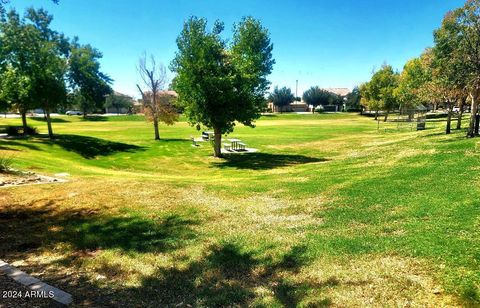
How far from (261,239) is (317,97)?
13811 centimetres

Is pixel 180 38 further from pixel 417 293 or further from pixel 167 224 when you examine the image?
pixel 417 293

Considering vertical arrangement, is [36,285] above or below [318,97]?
below

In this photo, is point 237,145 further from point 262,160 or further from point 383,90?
point 383,90

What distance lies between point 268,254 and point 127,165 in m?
22.7

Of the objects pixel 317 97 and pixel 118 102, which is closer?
pixel 118 102

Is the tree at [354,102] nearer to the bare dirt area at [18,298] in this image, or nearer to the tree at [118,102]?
the tree at [118,102]

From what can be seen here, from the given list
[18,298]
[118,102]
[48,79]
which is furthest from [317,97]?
[18,298]

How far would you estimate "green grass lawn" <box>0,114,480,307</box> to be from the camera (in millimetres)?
5840

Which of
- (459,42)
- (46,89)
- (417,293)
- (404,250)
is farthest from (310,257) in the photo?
(46,89)

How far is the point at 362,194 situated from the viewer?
11711mm

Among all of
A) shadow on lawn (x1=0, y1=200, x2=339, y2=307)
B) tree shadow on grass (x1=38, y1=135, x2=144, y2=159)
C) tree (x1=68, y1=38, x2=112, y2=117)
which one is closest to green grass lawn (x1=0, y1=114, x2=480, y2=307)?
shadow on lawn (x1=0, y1=200, x2=339, y2=307)

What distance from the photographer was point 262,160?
28438 mm

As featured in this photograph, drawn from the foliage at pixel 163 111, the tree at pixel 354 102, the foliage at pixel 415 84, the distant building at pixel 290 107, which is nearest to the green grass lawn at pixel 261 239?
the foliage at pixel 415 84

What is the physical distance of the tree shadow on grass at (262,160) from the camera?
84.6ft
